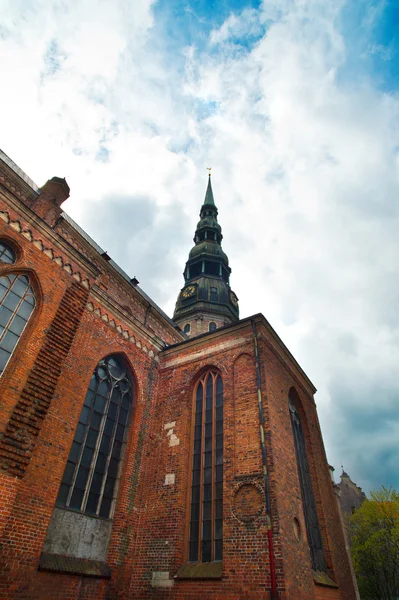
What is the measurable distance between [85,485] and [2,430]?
3.47 meters

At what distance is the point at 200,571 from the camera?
8672 mm

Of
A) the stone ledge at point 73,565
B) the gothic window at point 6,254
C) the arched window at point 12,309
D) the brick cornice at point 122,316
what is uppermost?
the brick cornice at point 122,316

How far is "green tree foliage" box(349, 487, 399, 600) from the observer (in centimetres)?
2266

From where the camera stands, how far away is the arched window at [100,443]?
958cm

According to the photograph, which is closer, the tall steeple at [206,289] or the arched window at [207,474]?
the arched window at [207,474]

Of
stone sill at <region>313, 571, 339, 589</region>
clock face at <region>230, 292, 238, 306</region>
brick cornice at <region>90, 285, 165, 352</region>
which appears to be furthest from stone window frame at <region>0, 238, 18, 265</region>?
clock face at <region>230, 292, 238, 306</region>

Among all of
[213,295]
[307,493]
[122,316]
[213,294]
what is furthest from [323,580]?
[213,294]

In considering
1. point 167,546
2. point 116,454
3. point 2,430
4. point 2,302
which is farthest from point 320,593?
point 2,302

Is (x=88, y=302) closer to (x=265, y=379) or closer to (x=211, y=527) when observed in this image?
(x=265, y=379)

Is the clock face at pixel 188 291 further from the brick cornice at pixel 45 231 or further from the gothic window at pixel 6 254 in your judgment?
the gothic window at pixel 6 254

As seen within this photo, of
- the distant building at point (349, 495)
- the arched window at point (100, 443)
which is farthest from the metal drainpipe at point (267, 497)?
the distant building at point (349, 495)

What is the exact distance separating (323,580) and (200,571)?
408 cm

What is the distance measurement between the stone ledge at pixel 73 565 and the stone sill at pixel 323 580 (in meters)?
5.70

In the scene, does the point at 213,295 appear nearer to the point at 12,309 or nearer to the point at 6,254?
the point at 6,254
